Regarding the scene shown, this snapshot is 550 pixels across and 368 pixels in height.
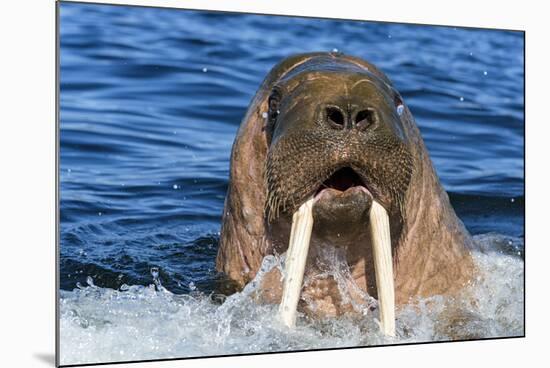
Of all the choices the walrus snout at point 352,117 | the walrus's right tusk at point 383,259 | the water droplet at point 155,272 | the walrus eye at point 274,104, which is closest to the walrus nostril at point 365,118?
the walrus snout at point 352,117

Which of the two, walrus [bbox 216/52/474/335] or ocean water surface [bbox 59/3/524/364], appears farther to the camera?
ocean water surface [bbox 59/3/524/364]

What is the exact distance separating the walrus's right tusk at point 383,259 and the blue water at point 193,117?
1.19 m

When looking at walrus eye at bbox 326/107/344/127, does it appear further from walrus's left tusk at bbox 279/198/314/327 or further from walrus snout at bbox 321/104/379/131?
walrus's left tusk at bbox 279/198/314/327

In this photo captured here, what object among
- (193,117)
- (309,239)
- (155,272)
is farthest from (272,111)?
(193,117)

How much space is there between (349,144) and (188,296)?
5.71ft

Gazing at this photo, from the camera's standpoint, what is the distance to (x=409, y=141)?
723cm

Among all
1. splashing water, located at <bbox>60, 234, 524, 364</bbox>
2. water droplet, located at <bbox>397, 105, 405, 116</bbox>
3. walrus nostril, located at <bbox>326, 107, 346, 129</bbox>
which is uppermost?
water droplet, located at <bbox>397, 105, 405, 116</bbox>

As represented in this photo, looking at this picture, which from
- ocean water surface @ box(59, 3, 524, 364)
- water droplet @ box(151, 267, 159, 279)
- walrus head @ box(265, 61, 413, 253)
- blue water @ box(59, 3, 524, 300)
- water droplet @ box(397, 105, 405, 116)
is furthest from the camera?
blue water @ box(59, 3, 524, 300)

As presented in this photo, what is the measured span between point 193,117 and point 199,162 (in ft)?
1.71

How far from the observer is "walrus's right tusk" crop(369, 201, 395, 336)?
6977mm

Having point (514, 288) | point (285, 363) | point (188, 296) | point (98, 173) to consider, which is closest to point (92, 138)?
point (98, 173)

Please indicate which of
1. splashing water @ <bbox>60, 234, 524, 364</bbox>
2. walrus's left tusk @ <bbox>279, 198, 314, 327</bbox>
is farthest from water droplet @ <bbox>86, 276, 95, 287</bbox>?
walrus's left tusk @ <bbox>279, 198, 314, 327</bbox>
